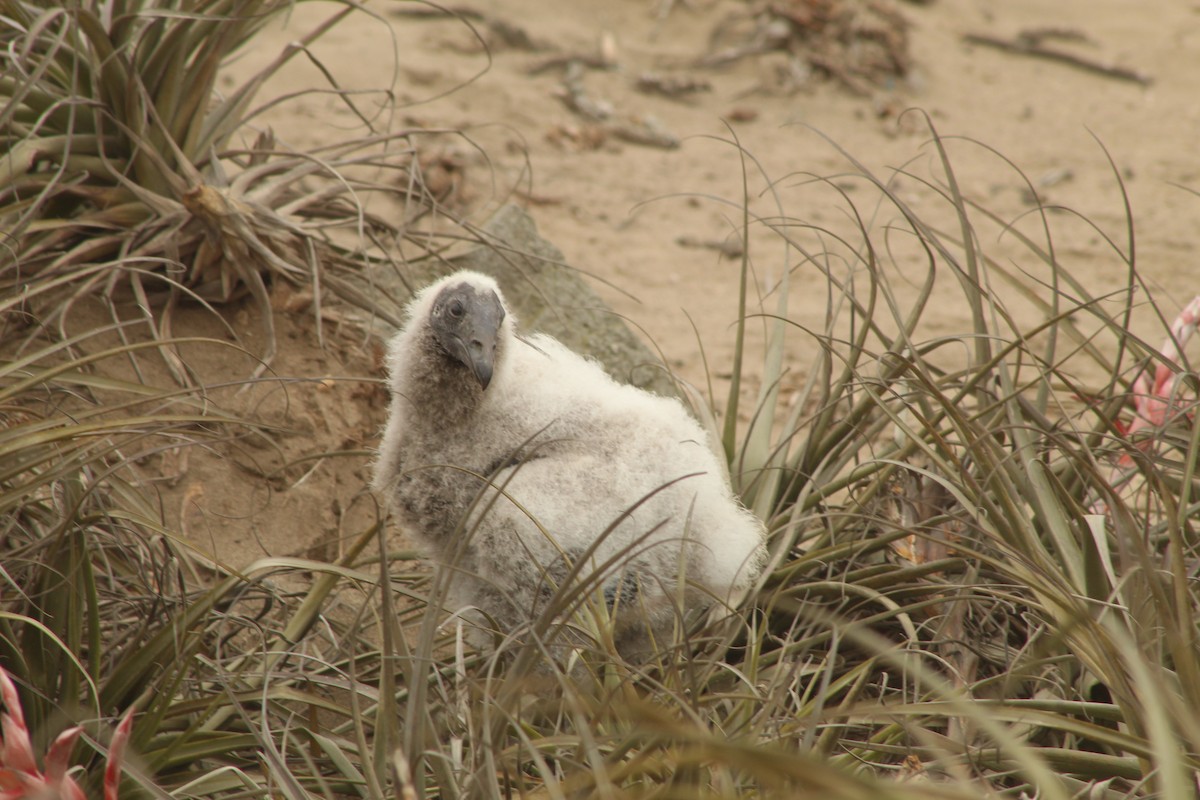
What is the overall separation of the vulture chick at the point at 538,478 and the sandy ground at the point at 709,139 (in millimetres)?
975

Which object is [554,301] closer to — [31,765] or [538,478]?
[538,478]

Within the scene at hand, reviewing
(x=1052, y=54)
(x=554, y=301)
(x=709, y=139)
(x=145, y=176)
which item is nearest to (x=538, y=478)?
(x=554, y=301)

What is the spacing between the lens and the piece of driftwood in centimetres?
981

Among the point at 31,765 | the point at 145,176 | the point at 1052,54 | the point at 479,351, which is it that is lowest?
the point at 31,765

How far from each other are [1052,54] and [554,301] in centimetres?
771

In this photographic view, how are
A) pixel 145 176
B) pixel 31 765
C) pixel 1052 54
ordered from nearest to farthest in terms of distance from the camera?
pixel 31 765 → pixel 145 176 → pixel 1052 54

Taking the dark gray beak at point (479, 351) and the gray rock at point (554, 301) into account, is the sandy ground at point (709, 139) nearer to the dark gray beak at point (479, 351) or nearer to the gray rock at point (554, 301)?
the gray rock at point (554, 301)

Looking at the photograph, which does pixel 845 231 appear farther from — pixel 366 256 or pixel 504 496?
pixel 504 496

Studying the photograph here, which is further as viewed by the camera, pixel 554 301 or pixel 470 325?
pixel 554 301

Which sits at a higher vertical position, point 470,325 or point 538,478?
point 470,325

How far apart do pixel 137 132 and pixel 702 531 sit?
247cm

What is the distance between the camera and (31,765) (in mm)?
1862

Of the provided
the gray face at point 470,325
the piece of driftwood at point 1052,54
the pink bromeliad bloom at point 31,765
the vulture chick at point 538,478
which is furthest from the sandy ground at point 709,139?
the pink bromeliad bloom at point 31,765

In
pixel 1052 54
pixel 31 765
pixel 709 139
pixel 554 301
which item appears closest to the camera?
pixel 31 765
